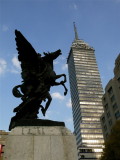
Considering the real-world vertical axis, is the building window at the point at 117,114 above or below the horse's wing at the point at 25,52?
above

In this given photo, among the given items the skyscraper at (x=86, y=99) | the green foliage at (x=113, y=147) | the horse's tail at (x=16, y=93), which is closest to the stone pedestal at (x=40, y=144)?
the horse's tail at (x=16, y=93)

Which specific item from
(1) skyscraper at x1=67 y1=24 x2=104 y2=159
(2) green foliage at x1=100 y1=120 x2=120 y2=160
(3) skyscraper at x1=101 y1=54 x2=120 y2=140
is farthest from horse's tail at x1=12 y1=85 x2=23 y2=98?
(1) skyscraper at x1=67 y1=24 x2=104 y2=159

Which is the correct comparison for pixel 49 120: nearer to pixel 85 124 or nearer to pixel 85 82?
pixel 85 124

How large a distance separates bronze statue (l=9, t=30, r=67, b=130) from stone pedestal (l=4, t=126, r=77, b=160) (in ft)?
3.31

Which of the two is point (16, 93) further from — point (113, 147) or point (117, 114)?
point (117, 114)

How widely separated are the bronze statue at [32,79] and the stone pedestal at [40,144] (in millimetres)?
1009

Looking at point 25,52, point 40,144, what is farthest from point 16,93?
point 40,144

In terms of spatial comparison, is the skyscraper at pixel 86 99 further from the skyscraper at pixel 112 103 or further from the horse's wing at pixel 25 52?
the horse's wing at pixel 25 52

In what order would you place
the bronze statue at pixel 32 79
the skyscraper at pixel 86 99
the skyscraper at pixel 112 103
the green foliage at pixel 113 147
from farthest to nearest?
the skyscraper at pixel 86 99 < the skyscraper at pixel 112 103 < the green foliage at pixel 113 147 < the bronze statue at pixel 32 79

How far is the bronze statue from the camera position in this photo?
798cm

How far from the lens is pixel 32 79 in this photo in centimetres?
847

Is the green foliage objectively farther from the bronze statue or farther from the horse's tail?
the horse's tail

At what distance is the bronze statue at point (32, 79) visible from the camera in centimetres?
798

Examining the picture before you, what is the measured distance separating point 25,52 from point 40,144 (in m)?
4.17
